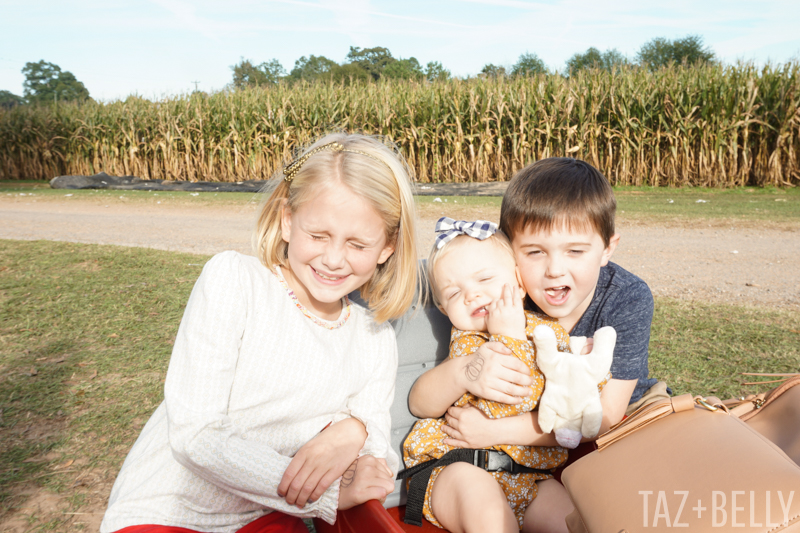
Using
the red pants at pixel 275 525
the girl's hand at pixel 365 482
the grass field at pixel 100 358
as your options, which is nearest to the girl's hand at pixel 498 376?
the girl's hand at pixel 365 482

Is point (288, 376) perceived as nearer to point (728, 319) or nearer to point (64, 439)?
point (64, 439)

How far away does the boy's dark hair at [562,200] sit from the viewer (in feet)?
5.85

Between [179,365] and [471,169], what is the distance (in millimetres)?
11602

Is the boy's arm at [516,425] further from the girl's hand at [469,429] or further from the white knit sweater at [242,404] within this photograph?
the white knit sweater at [242,404]

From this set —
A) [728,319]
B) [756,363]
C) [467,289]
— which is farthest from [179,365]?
[728,319]

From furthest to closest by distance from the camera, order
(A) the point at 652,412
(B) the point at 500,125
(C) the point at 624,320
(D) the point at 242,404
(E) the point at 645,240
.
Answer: (B) the point at 500,125 < (E) the point at 645,240 < (C) the point at 624,320 < (D) the point at 242,404 < (A) the point at 652,412

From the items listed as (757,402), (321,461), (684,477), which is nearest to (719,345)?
(757,402)

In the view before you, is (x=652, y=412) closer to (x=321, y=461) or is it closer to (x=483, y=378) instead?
(x=483, y=378)

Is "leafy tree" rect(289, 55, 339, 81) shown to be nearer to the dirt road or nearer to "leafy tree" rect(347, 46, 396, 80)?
"leafy tree" rect(347, 46, 396, 80)

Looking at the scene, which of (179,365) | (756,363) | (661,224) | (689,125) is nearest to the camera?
(179,365)

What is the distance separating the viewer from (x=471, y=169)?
495 inches

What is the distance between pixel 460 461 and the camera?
171cm

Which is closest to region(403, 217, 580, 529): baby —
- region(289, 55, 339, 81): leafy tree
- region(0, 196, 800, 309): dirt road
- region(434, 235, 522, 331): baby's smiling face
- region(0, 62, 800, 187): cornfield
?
region(434, 235, 522, 331): baby's smiling face

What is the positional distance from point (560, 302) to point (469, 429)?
511 millimetres
